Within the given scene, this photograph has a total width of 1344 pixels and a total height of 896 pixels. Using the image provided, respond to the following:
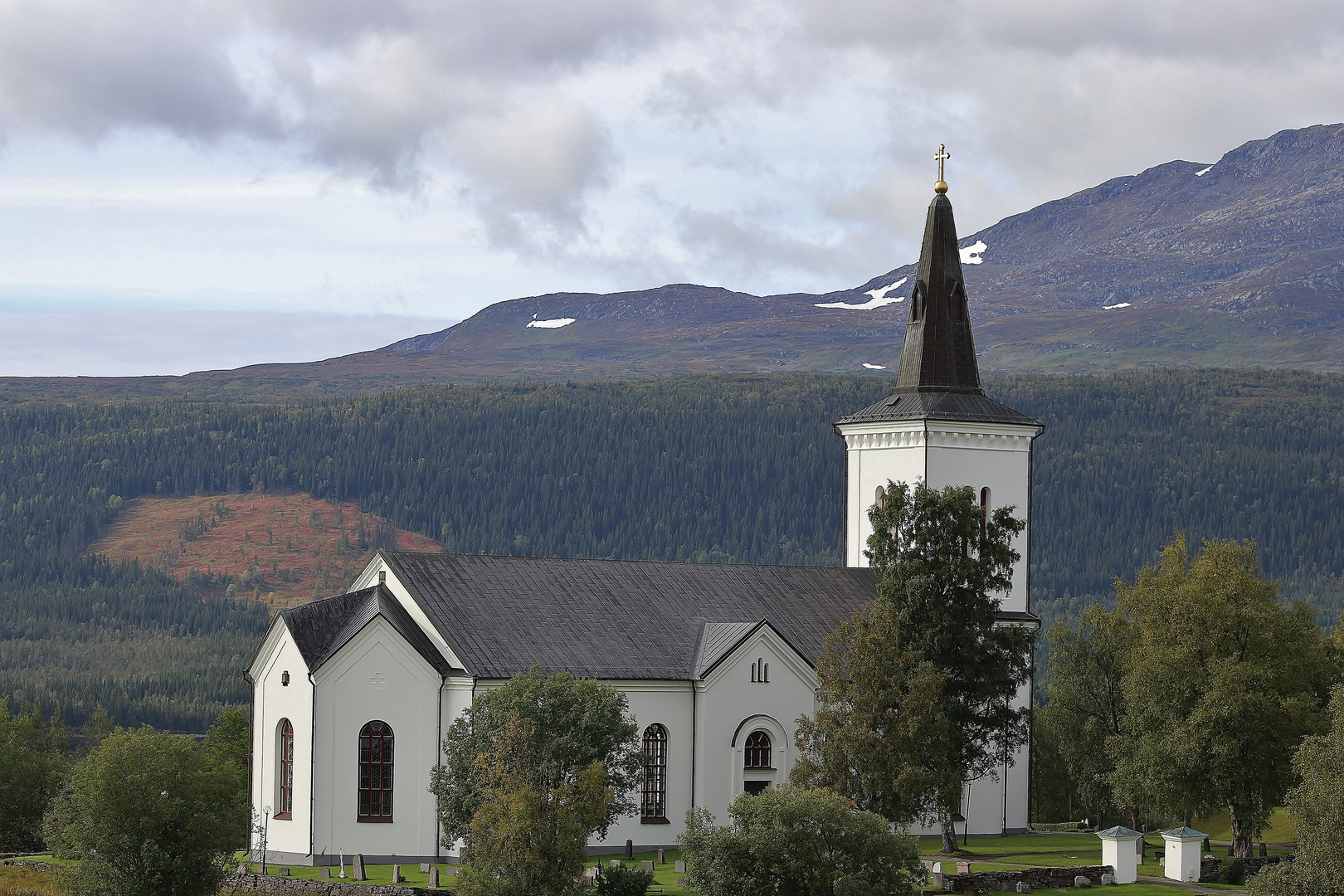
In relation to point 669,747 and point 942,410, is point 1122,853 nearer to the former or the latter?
point 669,747

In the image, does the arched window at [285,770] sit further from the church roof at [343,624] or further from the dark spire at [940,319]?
the dark spire at [940,319]

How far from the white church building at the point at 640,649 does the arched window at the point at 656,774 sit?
5 centimetres

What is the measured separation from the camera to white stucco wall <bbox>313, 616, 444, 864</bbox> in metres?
51.5

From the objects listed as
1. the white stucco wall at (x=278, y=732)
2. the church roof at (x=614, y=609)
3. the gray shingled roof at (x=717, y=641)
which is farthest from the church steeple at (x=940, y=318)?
the white stucco wall at (x=278, y=732)

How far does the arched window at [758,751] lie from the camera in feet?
183

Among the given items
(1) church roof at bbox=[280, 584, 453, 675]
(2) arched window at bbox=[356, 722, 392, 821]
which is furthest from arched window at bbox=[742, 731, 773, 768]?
(2) arched window at bbox=[356, 722, 392, 821]

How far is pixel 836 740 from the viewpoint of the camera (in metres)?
49.6

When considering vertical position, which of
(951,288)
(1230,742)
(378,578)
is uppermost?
(951,288)

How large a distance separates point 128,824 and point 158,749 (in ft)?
7.12

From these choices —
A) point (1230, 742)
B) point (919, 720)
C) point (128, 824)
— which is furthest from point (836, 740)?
point (128, 824)

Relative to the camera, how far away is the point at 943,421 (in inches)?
2381

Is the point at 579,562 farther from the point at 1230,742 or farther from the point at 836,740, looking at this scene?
the point at 1230,742

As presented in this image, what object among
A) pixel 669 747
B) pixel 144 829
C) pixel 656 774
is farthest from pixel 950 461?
pixel 144 829

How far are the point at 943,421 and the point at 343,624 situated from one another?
848 inches
